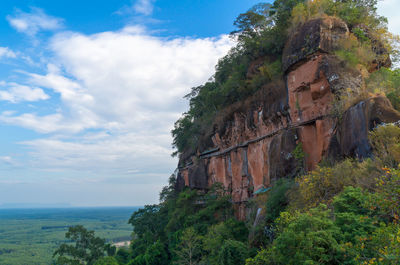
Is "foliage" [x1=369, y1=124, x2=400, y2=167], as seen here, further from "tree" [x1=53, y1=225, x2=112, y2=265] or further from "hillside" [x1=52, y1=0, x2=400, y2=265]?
"tree" [x1=53, y1=225, x2=112, y2=265]

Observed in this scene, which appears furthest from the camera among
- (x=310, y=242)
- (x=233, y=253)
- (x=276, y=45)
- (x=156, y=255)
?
(x=156, y=255)

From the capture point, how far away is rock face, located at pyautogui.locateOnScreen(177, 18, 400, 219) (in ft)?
33.5

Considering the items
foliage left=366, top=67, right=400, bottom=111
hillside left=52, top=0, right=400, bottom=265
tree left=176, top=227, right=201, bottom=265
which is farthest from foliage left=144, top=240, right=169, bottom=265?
foliage left=366, top=67, right=400, bottom=111

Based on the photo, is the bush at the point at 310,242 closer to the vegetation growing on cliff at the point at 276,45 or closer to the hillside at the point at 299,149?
the hillside at the point at 299,149

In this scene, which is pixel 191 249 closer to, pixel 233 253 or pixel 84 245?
pixel 233 253

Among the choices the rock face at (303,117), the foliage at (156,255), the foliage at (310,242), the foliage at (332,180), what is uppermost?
the rock face at (303,117)

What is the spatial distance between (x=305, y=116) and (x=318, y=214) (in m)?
8.57

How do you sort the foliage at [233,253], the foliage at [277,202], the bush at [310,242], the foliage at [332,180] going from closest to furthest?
the bush at [310,242] < the foliage at [332,180] < the foliage at [233,253] < the foliage at [277,202]

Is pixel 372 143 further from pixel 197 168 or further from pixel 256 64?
pixel 197 168

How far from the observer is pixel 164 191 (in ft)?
120

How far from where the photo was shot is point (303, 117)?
15.2m

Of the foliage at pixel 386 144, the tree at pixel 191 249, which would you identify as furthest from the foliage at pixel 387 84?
the tree at pixel 191 249

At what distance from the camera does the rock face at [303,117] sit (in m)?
10.2

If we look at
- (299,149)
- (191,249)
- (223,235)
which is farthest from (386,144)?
(191,249)
